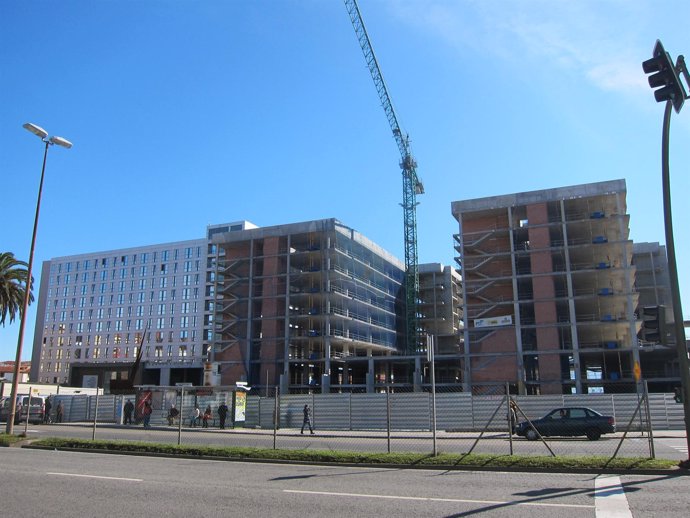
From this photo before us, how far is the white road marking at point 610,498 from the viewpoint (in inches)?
314

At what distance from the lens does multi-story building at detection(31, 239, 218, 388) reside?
4257 inches

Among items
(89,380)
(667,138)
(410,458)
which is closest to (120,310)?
(89,380)

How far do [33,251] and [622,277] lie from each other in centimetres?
6117

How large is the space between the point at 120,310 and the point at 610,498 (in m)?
116

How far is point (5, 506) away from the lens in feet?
27.6

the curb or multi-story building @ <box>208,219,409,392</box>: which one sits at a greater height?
multi-story building @ <box>208,219,409,392</box>

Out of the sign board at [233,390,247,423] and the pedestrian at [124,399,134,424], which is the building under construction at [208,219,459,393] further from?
the sign board at [233,390,247,423]

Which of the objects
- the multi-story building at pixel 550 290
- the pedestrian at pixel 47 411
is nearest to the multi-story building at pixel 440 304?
the multi-story building at pixel 550 290

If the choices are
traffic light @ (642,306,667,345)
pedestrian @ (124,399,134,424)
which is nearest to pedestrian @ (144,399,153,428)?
pedestrian @ (124,399,134,424)

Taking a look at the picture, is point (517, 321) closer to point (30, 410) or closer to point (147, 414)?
point (147, 414)

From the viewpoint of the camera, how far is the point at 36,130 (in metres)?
20.2

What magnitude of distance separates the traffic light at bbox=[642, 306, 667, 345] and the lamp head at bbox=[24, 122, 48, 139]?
65.5 ft

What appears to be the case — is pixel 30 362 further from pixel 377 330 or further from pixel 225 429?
pixel 225 429

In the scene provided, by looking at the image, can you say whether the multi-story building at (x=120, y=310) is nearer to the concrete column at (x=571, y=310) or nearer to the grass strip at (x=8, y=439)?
the concrete column at (x=571, y=310)
